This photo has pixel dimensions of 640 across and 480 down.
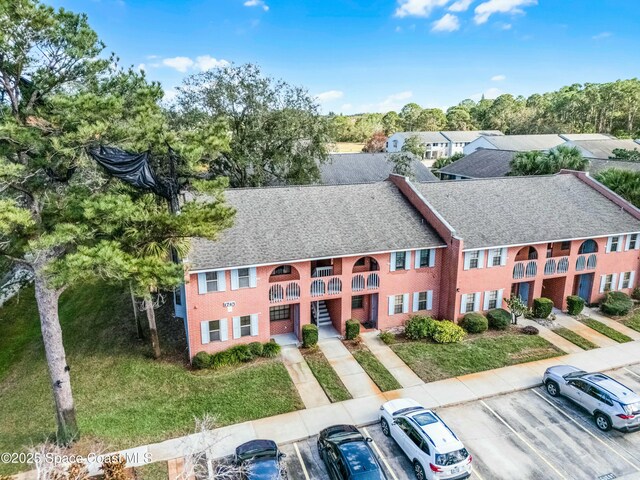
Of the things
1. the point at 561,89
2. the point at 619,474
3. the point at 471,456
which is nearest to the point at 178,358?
the point at 471,456

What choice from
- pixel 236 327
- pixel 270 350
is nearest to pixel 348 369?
pixel 270 350

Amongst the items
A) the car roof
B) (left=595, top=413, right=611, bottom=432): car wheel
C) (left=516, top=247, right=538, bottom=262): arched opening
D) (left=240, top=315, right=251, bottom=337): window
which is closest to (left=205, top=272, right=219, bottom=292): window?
(left=240, top=315, right=251, bottom=337): window

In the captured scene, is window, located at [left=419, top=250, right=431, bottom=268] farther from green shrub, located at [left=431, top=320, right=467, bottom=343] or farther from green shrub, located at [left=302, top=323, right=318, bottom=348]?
green shrub, located at [left=302, top=323, right=318, bottom=348]

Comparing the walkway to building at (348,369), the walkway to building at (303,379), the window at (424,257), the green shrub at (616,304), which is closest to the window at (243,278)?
the walkway to building at (303,379)

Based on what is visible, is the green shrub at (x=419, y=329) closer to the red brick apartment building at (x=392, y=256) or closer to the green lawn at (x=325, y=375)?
the red brick apartment building at (x=392, y=256)

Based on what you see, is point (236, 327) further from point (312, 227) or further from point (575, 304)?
point (575, 304)

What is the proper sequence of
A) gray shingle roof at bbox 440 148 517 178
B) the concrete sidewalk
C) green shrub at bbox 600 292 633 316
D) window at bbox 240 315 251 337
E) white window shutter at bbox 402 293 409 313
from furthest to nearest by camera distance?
gray shingle roof at bbox 440 148 517 178
green shrub at bbox 600 292 633 316
white window shutter at bbox 402 293 409 313
window at bbox 240 315 251 337
the concrete sidewalk

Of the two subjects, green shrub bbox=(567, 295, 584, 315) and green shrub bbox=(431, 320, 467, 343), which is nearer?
green shrub bbox=(431, 320, 467, 343)
